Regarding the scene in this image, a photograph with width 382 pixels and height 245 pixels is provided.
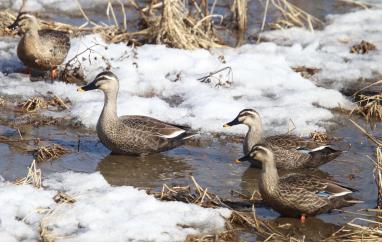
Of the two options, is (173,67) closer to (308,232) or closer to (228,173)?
(228,173)

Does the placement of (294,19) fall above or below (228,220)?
above

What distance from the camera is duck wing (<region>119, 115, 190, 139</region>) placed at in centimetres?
1055

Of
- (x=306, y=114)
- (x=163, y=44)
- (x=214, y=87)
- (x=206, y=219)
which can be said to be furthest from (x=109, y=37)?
(x=206, y=219)

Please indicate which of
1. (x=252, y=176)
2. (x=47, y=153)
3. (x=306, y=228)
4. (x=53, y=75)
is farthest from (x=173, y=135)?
(x=53, y=75)

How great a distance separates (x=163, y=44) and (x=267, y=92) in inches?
86.2

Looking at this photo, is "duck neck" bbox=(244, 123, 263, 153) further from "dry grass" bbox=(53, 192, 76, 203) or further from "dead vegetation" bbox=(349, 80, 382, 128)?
"dry grass" bbox=(53, 192, 76, 203)

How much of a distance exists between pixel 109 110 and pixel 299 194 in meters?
Answer: 2.76

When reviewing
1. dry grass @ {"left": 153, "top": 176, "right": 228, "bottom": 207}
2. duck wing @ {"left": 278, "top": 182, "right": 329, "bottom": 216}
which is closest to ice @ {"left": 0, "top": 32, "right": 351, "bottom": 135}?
dry grass @ {"left": 153, "top": 176, "right": 228, "bottom": 207}

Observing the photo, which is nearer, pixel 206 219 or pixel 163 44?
pixel 206 219

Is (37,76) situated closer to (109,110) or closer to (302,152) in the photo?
(109,110)

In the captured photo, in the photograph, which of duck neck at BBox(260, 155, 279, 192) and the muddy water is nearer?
duck neck at BBox(260, 155, 279, 192)

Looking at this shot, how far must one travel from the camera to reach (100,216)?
27.0 feet

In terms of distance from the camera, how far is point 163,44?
1410 cm

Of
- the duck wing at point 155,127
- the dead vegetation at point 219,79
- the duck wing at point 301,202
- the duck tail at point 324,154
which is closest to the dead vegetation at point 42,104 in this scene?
the duck wing at point 155,127
